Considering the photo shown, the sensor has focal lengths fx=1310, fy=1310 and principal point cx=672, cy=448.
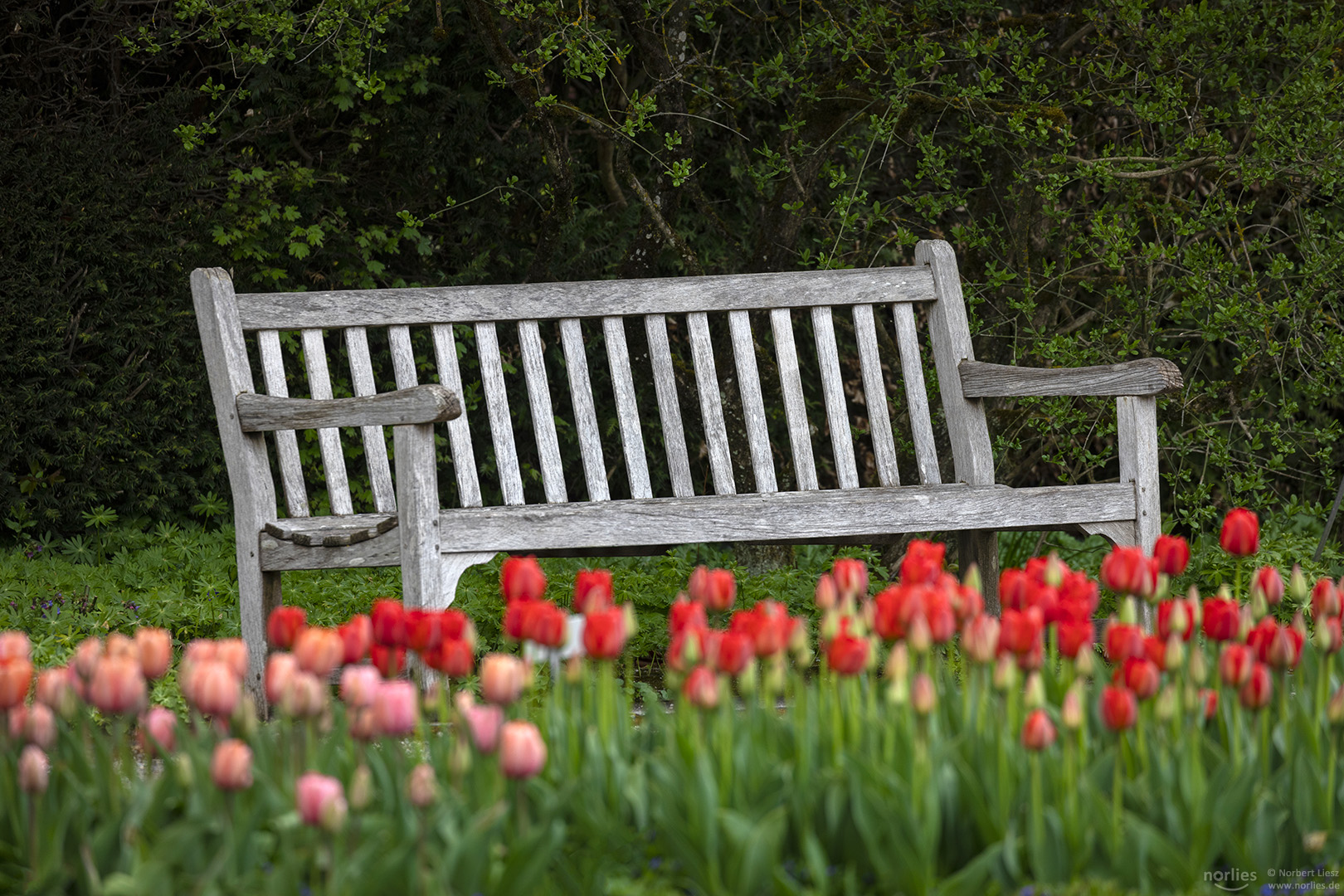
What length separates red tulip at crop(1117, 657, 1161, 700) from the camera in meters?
1.47

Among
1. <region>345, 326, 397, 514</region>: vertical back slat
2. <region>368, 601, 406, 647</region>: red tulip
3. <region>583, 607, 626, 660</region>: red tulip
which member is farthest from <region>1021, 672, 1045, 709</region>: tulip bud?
<region>345, 326, 397, 514</region>: vertical back slat

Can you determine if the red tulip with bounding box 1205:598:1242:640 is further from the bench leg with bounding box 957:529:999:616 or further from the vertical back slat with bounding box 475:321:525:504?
the vertical back slat with bounding box 475:321:525:504

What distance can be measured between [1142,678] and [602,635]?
61cm

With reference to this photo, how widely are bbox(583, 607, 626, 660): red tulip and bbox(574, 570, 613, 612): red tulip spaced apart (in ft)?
0.22

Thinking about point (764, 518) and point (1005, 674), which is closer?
point (1005, 674)

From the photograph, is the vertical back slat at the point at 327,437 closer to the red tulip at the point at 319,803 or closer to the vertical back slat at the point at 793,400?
the vertical back slat at the point at 793,400

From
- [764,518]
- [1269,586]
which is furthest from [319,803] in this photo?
[764,518]

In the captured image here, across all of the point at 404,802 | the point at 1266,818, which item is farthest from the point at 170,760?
the point at 1266,818

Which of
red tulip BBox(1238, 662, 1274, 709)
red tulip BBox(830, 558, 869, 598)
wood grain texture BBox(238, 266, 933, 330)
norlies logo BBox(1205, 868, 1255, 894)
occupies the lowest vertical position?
norlies logo BBox(1205, 868, 1255, 894)

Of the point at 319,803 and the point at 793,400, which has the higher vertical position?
the point at 793,400

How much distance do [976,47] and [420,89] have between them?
2044 millimetres

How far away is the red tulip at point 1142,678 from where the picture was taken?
4.82 ft

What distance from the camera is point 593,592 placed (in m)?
1.53

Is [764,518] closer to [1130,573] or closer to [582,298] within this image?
[582,298]
